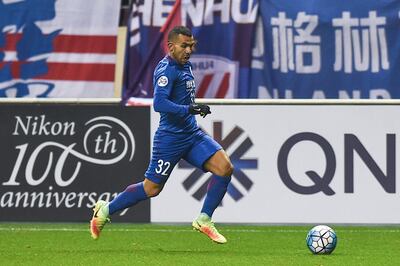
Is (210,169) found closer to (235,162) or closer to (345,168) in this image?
(235,162)

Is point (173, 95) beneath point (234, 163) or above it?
above

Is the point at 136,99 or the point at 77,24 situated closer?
the point at 136,99

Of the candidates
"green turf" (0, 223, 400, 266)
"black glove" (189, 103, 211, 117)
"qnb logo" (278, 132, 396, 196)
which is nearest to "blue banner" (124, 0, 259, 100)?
"qnb logo" (278, 132, 396, 196)

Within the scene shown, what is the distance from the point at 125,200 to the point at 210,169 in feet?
2.59

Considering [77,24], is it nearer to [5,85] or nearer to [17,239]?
[5,85]

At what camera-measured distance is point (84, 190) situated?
14.5m

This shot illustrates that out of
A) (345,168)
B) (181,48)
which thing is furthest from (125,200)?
(345,168)

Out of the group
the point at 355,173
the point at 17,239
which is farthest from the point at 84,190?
the point at 355,173

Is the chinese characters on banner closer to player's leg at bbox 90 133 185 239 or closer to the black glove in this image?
player's leg at bbox 90 133 185 239

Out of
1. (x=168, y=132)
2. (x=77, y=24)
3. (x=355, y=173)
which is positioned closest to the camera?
(x=168, y=132)

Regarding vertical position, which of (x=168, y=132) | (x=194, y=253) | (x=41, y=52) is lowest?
(x=194, y=253)

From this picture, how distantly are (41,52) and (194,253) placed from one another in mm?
6771

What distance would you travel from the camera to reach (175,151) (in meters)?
11.3

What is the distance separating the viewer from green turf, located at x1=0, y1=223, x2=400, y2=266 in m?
10.4
